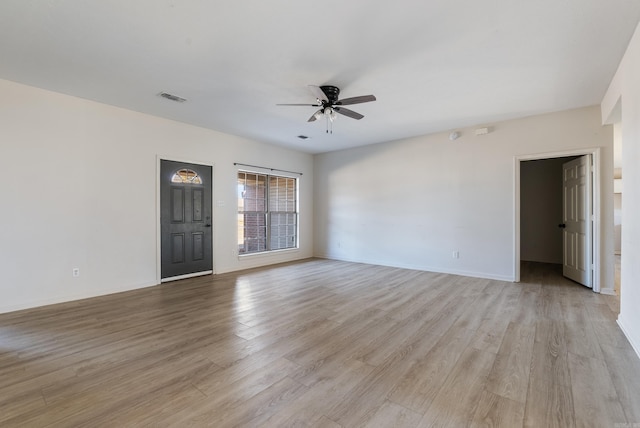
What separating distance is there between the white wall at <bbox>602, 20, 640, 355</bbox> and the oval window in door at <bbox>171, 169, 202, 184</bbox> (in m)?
5.66

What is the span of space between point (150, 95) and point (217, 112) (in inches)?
35.8

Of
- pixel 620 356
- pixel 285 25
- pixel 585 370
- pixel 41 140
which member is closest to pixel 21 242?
pixel 41 140

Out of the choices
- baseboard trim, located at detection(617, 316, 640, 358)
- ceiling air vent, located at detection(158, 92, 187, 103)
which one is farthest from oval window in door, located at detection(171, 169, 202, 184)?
baseboard trim, located at detection(617, 316, 640, 358)

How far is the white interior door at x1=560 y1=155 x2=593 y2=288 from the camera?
13.8 ft

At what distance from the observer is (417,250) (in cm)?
577

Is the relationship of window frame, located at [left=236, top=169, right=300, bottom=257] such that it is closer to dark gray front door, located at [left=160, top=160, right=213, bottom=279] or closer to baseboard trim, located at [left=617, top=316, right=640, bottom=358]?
dark gray front door, located at [left=160, top=160, right=213, bottom=279]

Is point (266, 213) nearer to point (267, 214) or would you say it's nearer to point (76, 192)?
point (267, 214)

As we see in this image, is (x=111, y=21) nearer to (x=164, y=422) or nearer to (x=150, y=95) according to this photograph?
(x=150, y=95)

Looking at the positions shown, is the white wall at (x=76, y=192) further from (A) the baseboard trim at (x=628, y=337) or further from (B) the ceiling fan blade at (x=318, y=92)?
(A) the baseboard trim at (x=628, y=337)

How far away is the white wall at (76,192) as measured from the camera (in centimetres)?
339

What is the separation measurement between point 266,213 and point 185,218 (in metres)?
1.90

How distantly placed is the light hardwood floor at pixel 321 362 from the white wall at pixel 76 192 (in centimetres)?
46

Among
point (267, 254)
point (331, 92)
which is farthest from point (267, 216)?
point (331, 92)

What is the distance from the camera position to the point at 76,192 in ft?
12.6
